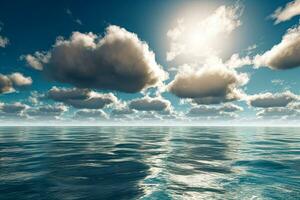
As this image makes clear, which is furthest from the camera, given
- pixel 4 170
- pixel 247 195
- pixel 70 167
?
pixel 70 167

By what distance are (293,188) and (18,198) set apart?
17703mm

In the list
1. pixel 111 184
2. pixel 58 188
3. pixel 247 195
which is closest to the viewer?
pixel 247 195

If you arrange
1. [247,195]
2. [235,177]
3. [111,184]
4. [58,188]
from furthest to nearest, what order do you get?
[235,177]
[111,184]
[58,188]
[247,195]

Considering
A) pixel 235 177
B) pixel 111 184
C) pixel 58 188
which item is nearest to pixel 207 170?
pixel 235 177

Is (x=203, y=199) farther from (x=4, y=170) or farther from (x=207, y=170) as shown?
(x=4, y=170)

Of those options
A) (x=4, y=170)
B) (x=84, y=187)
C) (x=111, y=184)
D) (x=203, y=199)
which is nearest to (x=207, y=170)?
(x=203, y=199)

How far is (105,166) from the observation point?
2189 cm

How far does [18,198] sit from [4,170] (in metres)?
9.41

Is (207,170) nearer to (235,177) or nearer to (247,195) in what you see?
(235,177)

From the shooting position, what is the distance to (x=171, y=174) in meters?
18.4

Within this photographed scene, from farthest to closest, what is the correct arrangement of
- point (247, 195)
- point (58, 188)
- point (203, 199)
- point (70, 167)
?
point (70, 167)
point (58, 188)
point (247, 195)
point (203, 199)

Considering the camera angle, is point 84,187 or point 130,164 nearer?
point 84,187

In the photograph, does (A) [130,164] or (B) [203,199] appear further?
(A) [130,164]

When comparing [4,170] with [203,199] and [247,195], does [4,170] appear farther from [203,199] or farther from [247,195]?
[247,195]
